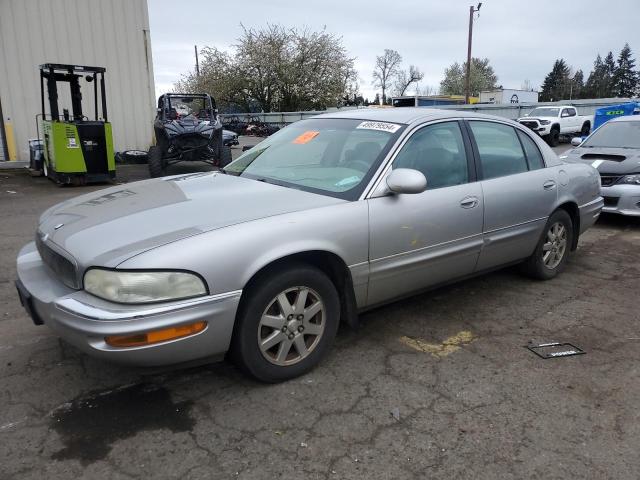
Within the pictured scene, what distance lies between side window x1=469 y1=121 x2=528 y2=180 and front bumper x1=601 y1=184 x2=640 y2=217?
131 inches

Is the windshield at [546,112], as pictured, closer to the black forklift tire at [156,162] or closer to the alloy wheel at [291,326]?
the black forklift tire at [156,162]

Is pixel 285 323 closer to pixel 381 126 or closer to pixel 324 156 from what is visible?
pixel 324 156

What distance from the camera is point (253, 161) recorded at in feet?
12.8

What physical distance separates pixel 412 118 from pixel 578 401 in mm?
2085

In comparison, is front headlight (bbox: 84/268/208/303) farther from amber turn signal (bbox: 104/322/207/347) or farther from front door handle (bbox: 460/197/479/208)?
front door handle (bbox: 460/197/479/208)

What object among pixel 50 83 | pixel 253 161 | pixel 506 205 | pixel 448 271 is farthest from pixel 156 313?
pixel 50 83

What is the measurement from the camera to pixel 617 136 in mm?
7836

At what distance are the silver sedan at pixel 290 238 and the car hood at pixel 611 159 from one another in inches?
121

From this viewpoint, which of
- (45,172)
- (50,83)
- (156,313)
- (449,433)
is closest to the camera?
(156,313)

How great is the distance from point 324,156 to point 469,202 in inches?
43.1

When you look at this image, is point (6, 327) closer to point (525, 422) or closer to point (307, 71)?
point (525, 422)

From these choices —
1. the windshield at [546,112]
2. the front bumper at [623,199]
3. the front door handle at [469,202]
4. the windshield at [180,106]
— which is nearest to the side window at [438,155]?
the front door handle at [469,202]

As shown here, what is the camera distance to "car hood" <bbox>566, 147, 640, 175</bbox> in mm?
6816

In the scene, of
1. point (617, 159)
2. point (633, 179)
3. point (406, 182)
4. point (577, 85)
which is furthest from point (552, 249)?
point (577, 85)
